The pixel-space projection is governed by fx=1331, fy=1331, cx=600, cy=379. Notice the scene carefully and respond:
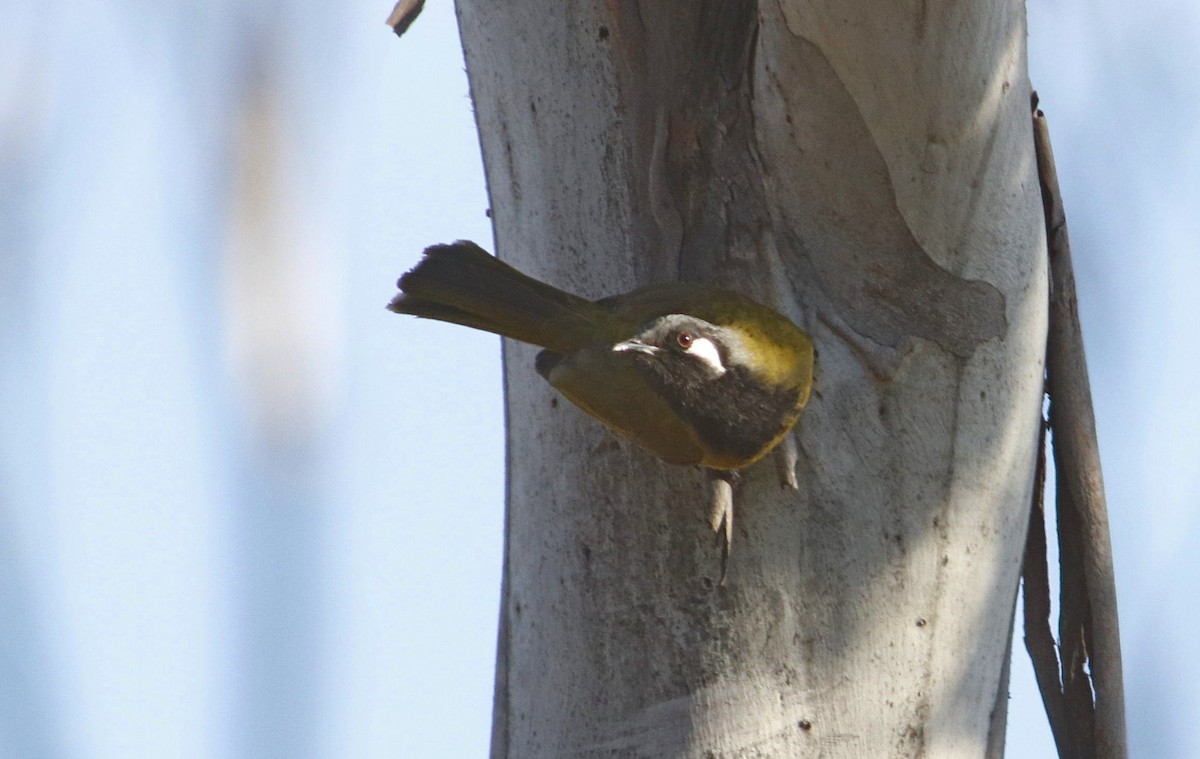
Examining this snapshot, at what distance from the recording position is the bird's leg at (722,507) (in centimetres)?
184

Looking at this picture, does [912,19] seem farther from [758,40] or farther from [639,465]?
[639,465]

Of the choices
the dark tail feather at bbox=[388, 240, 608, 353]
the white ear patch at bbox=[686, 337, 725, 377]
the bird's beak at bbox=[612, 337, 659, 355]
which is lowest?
the white ear patch at bbox=[686, 337, 725, 377]

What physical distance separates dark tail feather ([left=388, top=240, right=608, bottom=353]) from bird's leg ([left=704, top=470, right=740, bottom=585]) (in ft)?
0.99

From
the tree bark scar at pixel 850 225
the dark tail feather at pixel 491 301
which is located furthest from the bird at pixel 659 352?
the tree bark scar at pixel 850 225

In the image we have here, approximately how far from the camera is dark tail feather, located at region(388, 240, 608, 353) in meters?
2.07

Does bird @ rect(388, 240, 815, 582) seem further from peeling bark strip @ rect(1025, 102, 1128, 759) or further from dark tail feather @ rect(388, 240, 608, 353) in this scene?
peeling bark strip @ rect(1025, 102, 1128, 759)

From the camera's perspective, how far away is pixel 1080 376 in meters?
2.23

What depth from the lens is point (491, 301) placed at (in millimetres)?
2135

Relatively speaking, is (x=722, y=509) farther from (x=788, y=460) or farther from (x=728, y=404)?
(x=728, y=404)

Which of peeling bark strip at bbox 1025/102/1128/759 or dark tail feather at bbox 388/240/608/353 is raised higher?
dark tail feather at bbox 388/240/608/353

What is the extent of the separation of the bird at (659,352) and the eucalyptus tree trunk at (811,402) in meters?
0.04

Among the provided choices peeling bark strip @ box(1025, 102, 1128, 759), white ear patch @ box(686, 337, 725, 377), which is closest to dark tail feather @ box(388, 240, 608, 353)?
white ear patch @ box(686, 337, 725, 377)

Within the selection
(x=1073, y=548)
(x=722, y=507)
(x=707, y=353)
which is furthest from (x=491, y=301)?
(x=1073, y=548)

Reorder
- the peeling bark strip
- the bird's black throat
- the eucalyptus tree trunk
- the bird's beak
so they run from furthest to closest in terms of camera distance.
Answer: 1. the peeling bark strip
2. the bird's beak
3. the bird's black throat
4. the eucalyptus tree trunk
